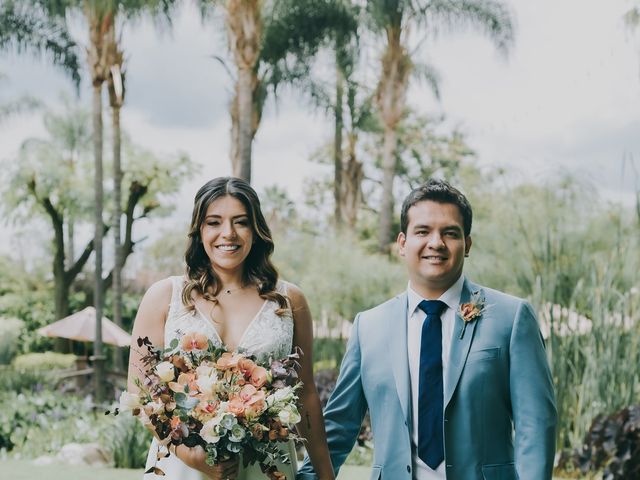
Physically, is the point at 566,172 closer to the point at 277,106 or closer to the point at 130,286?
the point at 277,106

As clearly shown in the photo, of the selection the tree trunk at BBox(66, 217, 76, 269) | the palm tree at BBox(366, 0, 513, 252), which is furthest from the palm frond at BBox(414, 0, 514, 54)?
the tree trunk at BBox(66, 217, 76, 269)

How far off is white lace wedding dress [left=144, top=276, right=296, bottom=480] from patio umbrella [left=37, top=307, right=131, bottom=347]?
50.0ft

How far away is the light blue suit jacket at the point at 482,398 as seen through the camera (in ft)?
10.1

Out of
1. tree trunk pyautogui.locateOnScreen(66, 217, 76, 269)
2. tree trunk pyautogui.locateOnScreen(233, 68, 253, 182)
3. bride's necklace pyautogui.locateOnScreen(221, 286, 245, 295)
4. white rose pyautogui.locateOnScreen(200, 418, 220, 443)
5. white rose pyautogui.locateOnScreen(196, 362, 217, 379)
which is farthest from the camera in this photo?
tree trunk pyautogui.locateOnScreen(66, 217, 76, 269)

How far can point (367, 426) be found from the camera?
11297mm

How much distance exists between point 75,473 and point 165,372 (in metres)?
6.89

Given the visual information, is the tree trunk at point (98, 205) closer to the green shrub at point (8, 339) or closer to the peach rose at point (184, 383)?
the green shrub at point (8, 339)

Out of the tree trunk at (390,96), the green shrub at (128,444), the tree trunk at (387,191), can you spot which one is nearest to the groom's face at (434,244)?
the green shrub at (128,444)

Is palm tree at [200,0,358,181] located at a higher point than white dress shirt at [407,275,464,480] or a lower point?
higher

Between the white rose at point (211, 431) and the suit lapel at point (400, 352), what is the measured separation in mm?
642

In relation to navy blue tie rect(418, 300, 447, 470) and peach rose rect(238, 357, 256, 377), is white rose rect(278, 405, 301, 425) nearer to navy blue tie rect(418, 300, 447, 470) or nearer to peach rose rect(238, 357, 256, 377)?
peach rose rect(238, 357, 256, 377)

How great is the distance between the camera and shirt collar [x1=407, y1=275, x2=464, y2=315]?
3264 millimetres

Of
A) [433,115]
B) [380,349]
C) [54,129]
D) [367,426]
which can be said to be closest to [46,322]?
[54,129]

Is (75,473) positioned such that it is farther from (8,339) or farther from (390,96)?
(8,339)
